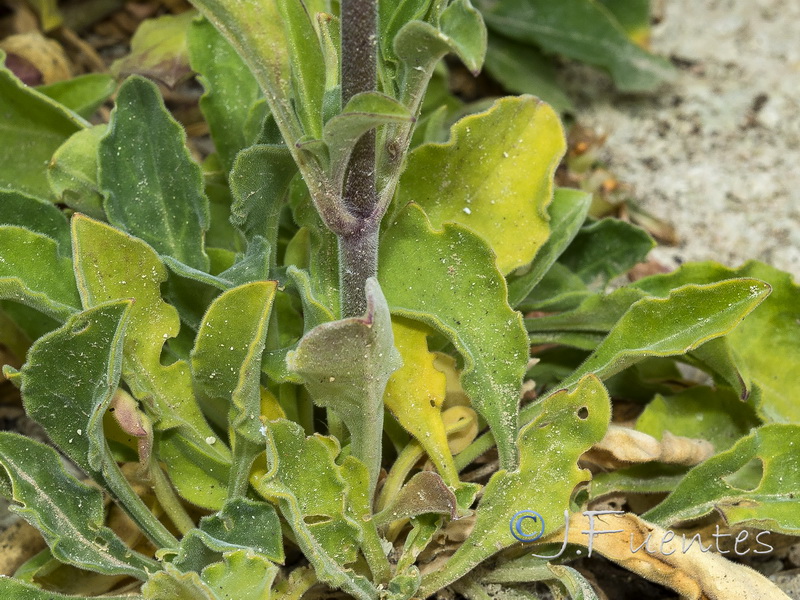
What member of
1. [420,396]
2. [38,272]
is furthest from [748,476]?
[38,272]

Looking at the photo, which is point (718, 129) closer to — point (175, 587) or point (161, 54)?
point (161, 54)

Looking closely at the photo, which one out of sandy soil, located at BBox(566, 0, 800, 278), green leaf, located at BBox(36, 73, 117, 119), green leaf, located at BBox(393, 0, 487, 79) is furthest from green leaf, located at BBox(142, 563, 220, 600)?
sandy soil, located at BBox(566, 0, 800, 278)

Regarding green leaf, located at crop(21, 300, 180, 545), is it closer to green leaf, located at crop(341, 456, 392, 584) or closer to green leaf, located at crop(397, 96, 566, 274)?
green leaf, located at crop(341, 456, 392, 584)

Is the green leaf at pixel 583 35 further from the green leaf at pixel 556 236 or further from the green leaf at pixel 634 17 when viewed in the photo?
the green leaf at pixel 556 236

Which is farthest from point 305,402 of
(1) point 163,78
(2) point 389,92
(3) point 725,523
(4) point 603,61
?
(4) point 603,61

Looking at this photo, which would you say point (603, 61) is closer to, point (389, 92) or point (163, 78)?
point (163, 78)

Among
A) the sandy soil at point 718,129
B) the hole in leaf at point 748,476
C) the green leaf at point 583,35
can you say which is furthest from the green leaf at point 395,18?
the green leaf at point 583,35
